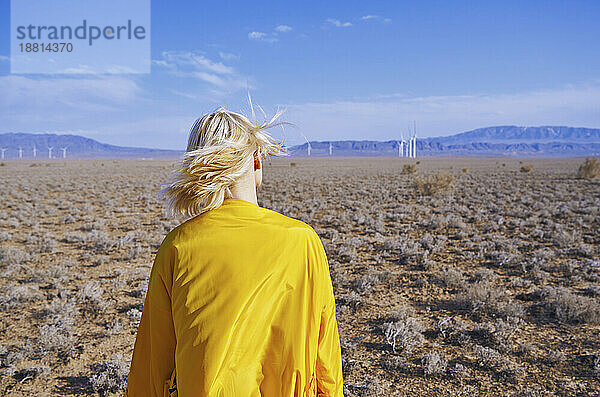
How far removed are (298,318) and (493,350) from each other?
3925 millimetres

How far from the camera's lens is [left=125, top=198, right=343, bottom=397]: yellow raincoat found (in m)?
1.54

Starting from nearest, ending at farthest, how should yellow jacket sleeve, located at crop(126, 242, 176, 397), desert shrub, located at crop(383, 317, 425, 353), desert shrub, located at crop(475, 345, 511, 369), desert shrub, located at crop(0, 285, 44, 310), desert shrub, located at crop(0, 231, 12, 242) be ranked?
yellow jacket sleeve, located at crop(126, 242, 176, 397), desert shrub, located at crop(475, 345, 511, 369), desert shrub, located at crop(383, 317, 425, 353), desert shrub, located at crop(0, 285, 44, 310), desert shrub, located at crop(0, 231, 12, 242)

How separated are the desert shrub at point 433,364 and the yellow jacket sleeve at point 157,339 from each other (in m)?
3.33

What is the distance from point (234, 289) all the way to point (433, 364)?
359 centimetres

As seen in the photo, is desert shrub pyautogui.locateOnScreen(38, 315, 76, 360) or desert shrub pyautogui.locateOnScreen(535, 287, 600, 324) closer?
desert shrub pyautogui.locateOnScreen(38, 315, 76, 360)

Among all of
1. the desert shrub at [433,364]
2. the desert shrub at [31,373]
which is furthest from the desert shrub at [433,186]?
the desert shrub at [31,373]

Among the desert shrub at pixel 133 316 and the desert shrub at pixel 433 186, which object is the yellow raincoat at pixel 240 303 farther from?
the desert shrub at pixel 433 186

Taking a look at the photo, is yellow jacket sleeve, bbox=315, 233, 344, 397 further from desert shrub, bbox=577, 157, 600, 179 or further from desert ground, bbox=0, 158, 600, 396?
desert shrub, bbox=577, 157, 600, 179

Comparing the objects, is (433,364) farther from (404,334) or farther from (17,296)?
(17,296)

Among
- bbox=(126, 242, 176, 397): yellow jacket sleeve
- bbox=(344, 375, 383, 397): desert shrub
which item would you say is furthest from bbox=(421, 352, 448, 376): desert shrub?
bbox=(126, 242, 176, 397): yellow jacket sleeve

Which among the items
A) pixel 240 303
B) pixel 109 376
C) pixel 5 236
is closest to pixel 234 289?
pixel 240 303

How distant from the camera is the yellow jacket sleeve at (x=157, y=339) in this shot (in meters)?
1.66

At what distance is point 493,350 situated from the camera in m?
4.74

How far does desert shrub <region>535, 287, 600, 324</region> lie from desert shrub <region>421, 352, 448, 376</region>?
7.30 feet
